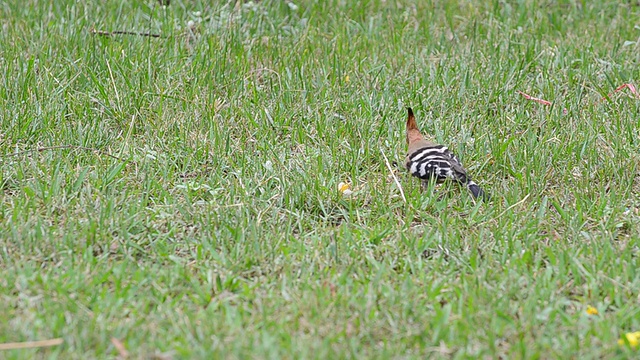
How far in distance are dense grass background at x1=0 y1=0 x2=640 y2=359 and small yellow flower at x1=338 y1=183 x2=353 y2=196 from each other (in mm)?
63

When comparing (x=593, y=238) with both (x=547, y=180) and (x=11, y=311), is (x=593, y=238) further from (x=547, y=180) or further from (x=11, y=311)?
(x=11, y=311)

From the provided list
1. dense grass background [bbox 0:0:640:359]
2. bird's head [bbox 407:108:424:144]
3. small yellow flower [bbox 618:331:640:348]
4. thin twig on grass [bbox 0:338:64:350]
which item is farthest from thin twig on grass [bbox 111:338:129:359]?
bird's head [bbox 407:108:424:144]

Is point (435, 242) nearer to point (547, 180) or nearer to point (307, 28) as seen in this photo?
point (547, 180)

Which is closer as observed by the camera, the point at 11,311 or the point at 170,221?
the point at 11,311

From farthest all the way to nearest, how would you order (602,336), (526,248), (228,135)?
(228,135) < (526,248) < (602,336)

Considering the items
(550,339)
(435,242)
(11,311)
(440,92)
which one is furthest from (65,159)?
(550,339)

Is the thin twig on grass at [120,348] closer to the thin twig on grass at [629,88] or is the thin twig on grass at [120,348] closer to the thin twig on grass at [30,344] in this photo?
the thin twig on grass at [30,344]

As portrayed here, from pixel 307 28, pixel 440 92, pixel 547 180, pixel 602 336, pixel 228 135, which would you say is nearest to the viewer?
pixel 602 336

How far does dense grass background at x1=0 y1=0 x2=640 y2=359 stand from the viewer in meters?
3.61

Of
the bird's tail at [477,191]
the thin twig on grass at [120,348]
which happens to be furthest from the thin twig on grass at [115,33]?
the thin twig on grass at [120,348]

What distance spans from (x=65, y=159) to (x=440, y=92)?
2.63 metres

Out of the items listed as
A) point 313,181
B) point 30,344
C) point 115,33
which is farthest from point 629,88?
point 30,344

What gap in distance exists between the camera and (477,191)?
4.82m

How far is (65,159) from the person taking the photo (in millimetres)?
5102
